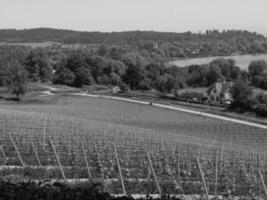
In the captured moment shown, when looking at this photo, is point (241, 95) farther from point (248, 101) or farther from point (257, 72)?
point (257, 72)

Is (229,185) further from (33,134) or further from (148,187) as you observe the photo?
(33,134)

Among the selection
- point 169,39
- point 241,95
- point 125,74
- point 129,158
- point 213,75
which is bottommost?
point 169,39

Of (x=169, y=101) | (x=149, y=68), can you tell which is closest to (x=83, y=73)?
(x=149, y=68)

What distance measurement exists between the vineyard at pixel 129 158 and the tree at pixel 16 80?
27812 mm

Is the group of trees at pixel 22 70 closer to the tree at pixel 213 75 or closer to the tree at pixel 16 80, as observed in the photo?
the tree at pixel 16 80

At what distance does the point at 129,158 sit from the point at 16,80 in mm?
34608

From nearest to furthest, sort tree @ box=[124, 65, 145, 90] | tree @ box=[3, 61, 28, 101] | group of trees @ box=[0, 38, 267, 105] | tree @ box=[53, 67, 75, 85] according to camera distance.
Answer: tree @ box=[3, 61, 28, 101]
group of trees @ box=[0, 38, 267, 105]
tree @ box=[124, 65, 145, 90]
tree @ box=[53, 67, 75, 85]

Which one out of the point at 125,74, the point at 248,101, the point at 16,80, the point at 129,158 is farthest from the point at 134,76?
the point at 129,158

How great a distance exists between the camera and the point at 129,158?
48.5 feet

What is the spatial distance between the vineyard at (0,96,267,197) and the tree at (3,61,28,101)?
91.2 ft

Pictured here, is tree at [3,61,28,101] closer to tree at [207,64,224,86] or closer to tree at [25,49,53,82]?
tree at [25,49,53,82]

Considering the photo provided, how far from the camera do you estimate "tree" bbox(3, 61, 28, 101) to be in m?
46.5

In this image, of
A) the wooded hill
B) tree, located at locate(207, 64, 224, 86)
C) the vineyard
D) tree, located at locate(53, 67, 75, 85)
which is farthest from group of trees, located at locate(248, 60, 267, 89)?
the wooded hill

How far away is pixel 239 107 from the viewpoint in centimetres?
3372
